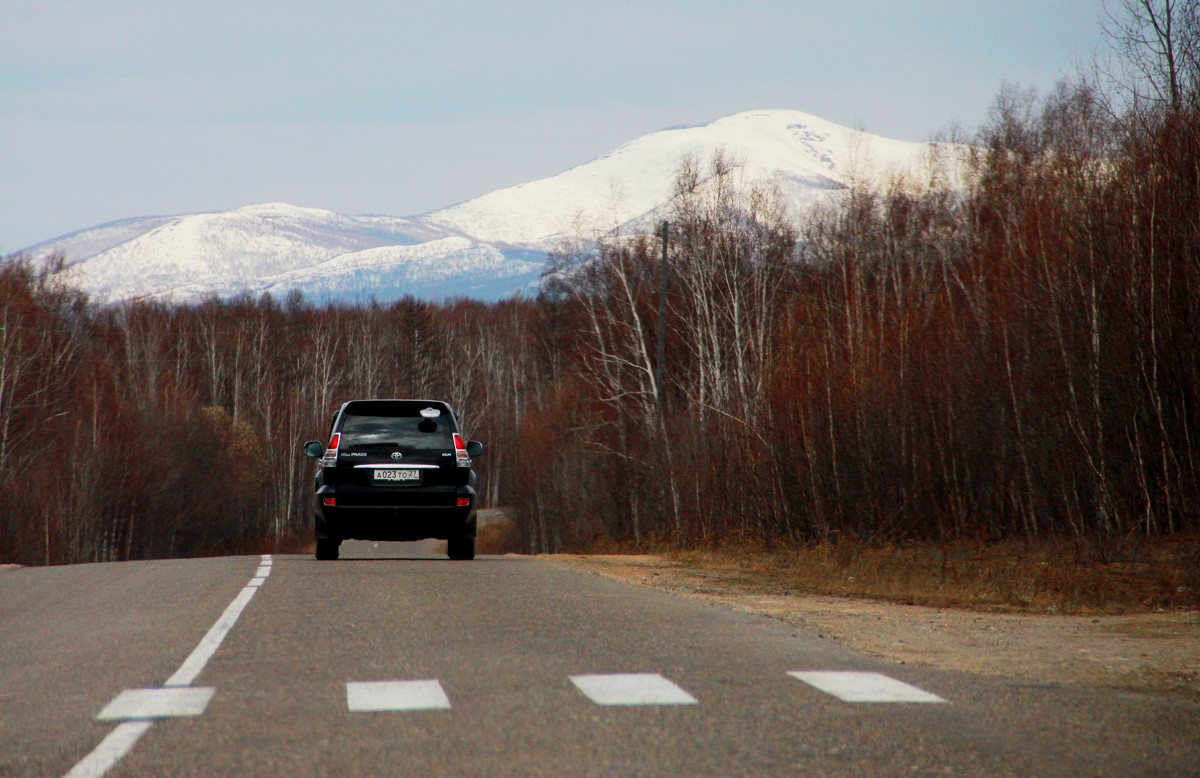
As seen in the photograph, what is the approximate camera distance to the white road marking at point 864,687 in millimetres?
7758

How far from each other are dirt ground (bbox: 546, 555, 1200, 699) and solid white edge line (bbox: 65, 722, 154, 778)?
16.6 ft

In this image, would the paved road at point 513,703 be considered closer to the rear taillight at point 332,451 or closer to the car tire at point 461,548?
A: the rear taillight at point 332,451

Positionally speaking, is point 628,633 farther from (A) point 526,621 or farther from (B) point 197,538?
(B) point 197,538

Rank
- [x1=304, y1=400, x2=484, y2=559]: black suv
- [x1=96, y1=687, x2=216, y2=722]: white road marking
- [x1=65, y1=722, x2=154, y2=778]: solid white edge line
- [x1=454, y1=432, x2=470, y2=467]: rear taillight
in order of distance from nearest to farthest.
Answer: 1. [x1=65, y1=722, x2=154, y2=778]: solid white edge line
2. [x1=96, y1=687, x2=216, y2=722]: white road marking
3. [x1=304, y1=400, x2=484, y2=559]: black suv
4. [x1=454, y1=432, x2=470, y2=467]: rear taillight

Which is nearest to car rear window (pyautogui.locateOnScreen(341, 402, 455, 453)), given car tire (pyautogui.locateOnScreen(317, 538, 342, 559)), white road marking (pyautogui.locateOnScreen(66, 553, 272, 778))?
car tire (pyautogui.locateOnScreen(317, 538, 342, 559))

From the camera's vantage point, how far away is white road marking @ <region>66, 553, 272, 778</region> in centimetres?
602

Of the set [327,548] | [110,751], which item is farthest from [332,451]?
[110,751]

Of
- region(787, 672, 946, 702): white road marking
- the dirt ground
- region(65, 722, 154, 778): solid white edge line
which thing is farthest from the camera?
the dirt ground

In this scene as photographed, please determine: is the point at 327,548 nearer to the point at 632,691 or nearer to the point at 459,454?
the point at 459,454

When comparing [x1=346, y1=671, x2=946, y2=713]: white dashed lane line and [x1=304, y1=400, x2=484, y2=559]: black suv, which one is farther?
[x1=304, y1=400, x2=484, y2=559]: black suv

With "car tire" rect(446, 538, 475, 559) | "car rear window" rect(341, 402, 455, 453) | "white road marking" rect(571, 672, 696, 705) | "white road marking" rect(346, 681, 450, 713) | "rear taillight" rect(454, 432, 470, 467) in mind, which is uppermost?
"car rear window" rect(341, 402, 455, 453)

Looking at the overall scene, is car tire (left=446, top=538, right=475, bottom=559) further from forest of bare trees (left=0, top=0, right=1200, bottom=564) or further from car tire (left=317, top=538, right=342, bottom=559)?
forest of bare trees (left=0, top=0, right=1200, bottom=564)

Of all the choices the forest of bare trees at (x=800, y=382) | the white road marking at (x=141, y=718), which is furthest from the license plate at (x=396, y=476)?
the forest of bare trees at (x=800, y=382)

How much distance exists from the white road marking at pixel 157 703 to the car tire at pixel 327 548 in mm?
11780
